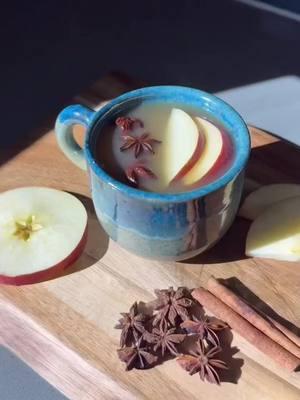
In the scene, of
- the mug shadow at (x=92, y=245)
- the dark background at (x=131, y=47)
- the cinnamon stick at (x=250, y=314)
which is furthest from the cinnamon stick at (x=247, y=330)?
the dark background at (x=131, y=47)

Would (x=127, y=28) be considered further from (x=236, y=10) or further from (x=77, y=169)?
(x=77, y=169)

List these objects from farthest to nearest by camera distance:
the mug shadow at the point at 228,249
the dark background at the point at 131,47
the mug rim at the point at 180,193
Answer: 1. the dark background at the point at 131,47
2. the mug shadow at the point at 228,249
3. the mug rim at the point at 180,193

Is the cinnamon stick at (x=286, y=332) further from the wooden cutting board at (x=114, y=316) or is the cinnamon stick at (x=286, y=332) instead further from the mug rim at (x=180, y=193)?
the mug rim at (x=180, y=193)

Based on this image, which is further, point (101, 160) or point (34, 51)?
point (34, 51)

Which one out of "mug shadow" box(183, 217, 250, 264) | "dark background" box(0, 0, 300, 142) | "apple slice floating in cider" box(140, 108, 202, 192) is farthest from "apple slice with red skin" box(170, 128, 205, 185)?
"dark background" box(0, 0, 300, 142)

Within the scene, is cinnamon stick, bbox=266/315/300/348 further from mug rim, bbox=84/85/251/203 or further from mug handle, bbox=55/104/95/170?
mug handle, bbox=55/104/95/170

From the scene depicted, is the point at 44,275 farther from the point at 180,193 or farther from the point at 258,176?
the point at 258,176

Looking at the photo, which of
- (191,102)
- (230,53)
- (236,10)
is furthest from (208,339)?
(236,10)
